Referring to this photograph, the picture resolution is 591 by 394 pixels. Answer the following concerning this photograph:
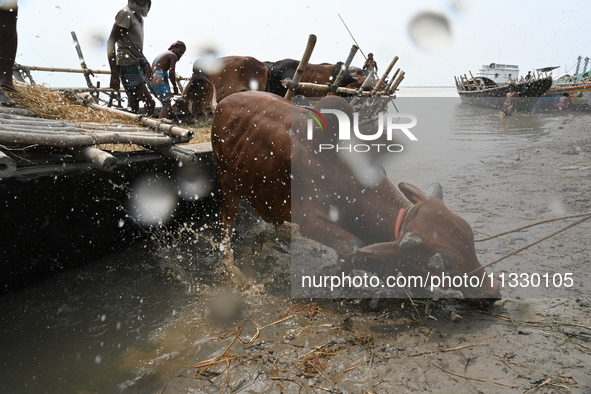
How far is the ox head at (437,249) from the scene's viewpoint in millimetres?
2652

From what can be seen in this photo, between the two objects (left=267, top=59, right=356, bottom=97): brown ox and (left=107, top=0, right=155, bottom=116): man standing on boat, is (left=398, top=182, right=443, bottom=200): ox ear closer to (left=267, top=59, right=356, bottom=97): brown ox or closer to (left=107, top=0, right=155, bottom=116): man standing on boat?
(left=107, top=0, right=155, bottom=116): man standing on boat

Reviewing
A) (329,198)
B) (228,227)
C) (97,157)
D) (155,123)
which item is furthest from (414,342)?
(155,123)

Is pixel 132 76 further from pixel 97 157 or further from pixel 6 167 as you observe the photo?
pixel 6 167

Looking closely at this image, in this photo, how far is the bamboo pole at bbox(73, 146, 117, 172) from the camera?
3012 mm

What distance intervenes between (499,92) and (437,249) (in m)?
29.2

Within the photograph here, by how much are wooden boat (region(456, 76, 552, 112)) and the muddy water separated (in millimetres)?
26170

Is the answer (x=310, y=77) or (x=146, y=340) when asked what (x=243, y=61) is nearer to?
(x=310, y=77)

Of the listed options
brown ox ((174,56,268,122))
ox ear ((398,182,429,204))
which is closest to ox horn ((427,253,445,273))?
ox ear ((398,182,429,204))

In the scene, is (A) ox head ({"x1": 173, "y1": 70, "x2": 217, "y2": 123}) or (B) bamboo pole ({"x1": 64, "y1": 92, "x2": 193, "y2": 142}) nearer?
(B) bamboo pole ({"x1": 64, "y1": 92, "x2": 193, "y2": 142})

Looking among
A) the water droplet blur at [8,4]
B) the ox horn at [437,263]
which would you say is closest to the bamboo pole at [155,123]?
the water droplet blur at [8,4]

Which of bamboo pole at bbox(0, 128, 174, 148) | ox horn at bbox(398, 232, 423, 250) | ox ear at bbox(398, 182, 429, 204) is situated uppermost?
bamboo pole at bbox(0, 128, 174, 148)

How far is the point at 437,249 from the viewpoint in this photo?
2.66 metres

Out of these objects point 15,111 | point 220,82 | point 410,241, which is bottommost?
point 410,241

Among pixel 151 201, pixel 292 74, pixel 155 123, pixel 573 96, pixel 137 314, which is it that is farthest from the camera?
pixel 573 96
